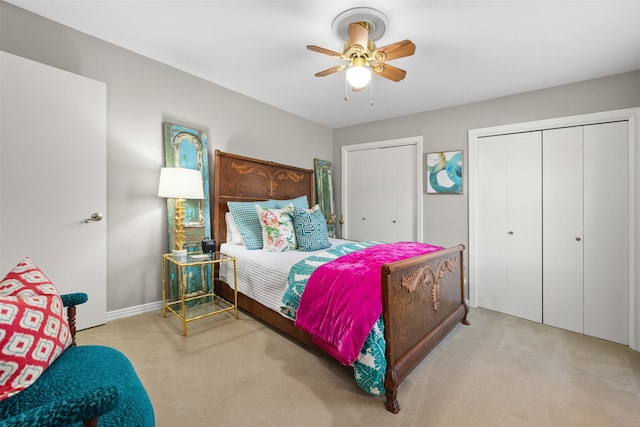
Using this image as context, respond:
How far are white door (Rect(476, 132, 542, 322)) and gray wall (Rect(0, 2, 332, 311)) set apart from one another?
3259mm

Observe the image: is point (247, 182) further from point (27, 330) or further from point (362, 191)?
point (27, 330)

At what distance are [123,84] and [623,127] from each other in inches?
180

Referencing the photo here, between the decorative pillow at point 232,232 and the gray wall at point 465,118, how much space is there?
241 centimetres

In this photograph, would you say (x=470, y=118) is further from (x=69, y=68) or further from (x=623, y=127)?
(x=69, y=68)

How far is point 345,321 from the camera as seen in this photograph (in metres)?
1.60

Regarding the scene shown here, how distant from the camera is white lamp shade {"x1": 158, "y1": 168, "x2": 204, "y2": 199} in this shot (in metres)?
2.39

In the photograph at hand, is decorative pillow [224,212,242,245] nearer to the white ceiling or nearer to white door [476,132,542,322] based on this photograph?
the white ceiling

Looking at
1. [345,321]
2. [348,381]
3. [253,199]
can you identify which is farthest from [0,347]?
[253,199]

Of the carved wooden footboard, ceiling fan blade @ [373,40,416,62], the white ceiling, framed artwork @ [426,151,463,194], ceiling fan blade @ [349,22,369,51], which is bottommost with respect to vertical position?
the carved wooden footboard

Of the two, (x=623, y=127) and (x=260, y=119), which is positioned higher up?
(x=260, y=119)

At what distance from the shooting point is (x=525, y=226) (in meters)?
2.99

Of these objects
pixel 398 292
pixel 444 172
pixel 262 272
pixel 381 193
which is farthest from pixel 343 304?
pixel 381 193

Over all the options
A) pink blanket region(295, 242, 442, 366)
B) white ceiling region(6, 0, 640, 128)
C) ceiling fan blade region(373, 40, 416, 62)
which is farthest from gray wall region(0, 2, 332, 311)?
ceiling fan blade region(373, 40, 416, 62)

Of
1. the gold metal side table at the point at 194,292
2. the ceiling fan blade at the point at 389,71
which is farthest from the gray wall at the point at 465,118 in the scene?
the gold metal side table at the point at 194,292
